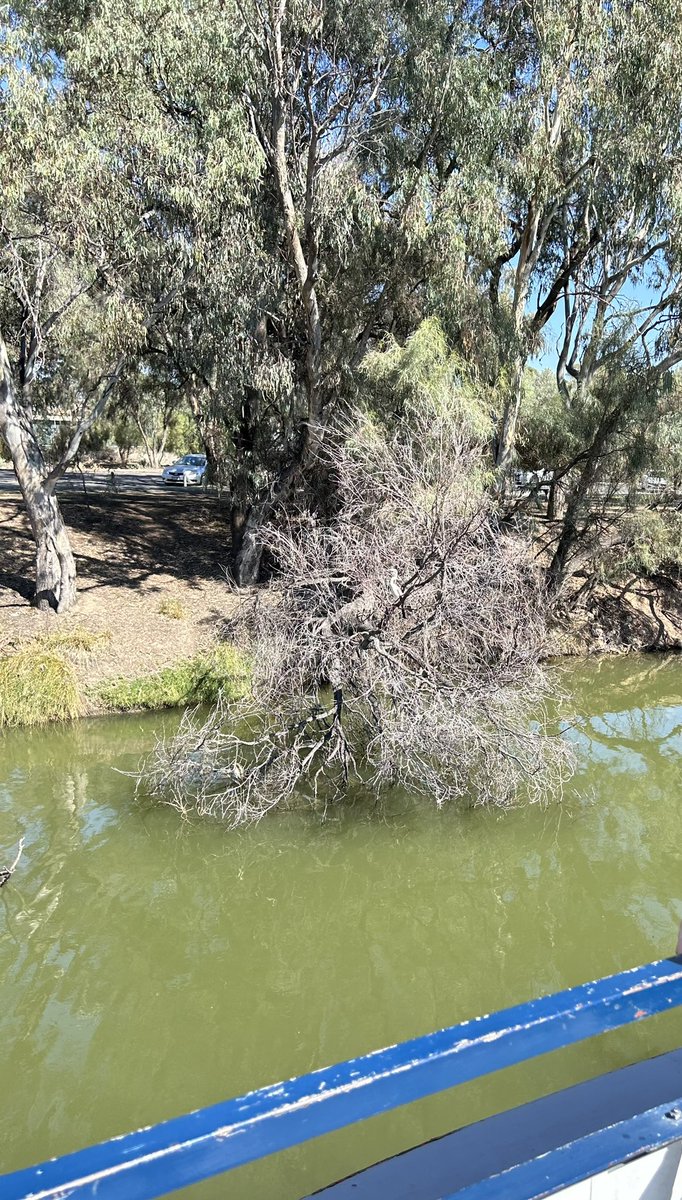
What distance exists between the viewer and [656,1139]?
2.20 meters

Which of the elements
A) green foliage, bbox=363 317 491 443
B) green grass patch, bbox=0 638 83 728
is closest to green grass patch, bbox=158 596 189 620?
green grass patch, bbox=0 638 83 728

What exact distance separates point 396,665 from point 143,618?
6.98 m

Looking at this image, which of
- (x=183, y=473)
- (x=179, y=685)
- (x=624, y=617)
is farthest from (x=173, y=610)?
(x=183, y=473)

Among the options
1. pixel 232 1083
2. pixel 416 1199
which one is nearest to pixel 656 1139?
pixel 416 1199

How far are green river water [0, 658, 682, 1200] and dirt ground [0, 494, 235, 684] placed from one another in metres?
3.16

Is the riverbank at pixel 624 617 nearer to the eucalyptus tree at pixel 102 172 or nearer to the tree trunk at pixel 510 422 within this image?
the tree trunk at pixel 510 422

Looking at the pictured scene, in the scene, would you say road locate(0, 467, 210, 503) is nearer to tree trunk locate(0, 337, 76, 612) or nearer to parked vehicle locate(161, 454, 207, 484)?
parked vehicle locate(161, 454, 207, 484)

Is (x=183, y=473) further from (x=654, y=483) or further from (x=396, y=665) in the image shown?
(x=396, y=665)

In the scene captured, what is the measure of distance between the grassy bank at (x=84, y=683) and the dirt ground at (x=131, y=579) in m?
0.24

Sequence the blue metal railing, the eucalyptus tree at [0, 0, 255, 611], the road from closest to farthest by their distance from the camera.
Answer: the blue metal railing
the eucalyptus tree at [0, 0, 255, 611]
the road

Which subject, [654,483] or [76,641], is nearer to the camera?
[76,641]

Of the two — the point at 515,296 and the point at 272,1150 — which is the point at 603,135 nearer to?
the point at 515,296

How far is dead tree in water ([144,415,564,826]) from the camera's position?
7.37 metres

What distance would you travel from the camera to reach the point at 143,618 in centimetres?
1340
